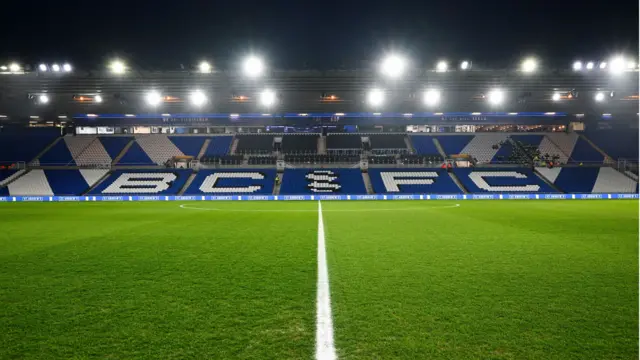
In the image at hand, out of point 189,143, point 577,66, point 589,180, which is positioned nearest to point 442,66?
point 577,66

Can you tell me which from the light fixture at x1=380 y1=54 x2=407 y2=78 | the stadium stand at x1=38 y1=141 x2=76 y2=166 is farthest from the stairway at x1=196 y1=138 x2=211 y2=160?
the light fixture at x1=380 y1=54 x2=407 y2=78

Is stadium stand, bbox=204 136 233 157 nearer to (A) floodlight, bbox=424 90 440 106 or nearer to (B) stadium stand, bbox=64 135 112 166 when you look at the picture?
(B) stadium stand, bbox=64 135 112 166

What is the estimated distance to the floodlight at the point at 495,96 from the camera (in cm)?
3281

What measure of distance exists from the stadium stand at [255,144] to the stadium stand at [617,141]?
3506 cm

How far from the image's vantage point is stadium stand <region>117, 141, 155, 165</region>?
3940 centimetres

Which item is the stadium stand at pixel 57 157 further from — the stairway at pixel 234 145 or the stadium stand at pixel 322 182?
the stadium stand at pixel 322 182

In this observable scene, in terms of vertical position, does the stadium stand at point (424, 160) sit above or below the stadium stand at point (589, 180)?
above

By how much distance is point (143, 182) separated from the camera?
114 ft

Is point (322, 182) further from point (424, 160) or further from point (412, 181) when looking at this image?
point (424, 160)

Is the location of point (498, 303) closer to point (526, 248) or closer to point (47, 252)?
point (526, 248)

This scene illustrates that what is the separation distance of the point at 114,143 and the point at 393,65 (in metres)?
31.4

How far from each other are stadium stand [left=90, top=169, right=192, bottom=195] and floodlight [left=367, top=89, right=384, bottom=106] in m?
18.3

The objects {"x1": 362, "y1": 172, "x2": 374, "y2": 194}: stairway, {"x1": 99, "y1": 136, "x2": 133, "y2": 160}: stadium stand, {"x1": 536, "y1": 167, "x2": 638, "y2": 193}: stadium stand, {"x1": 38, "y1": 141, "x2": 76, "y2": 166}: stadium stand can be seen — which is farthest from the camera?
{"x1": 99, "y1": 136, "x2": 133, "y2": 160}: stadium stand

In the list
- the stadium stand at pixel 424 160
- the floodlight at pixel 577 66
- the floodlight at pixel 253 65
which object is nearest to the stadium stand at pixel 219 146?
the floodlight at pixel 253 65
